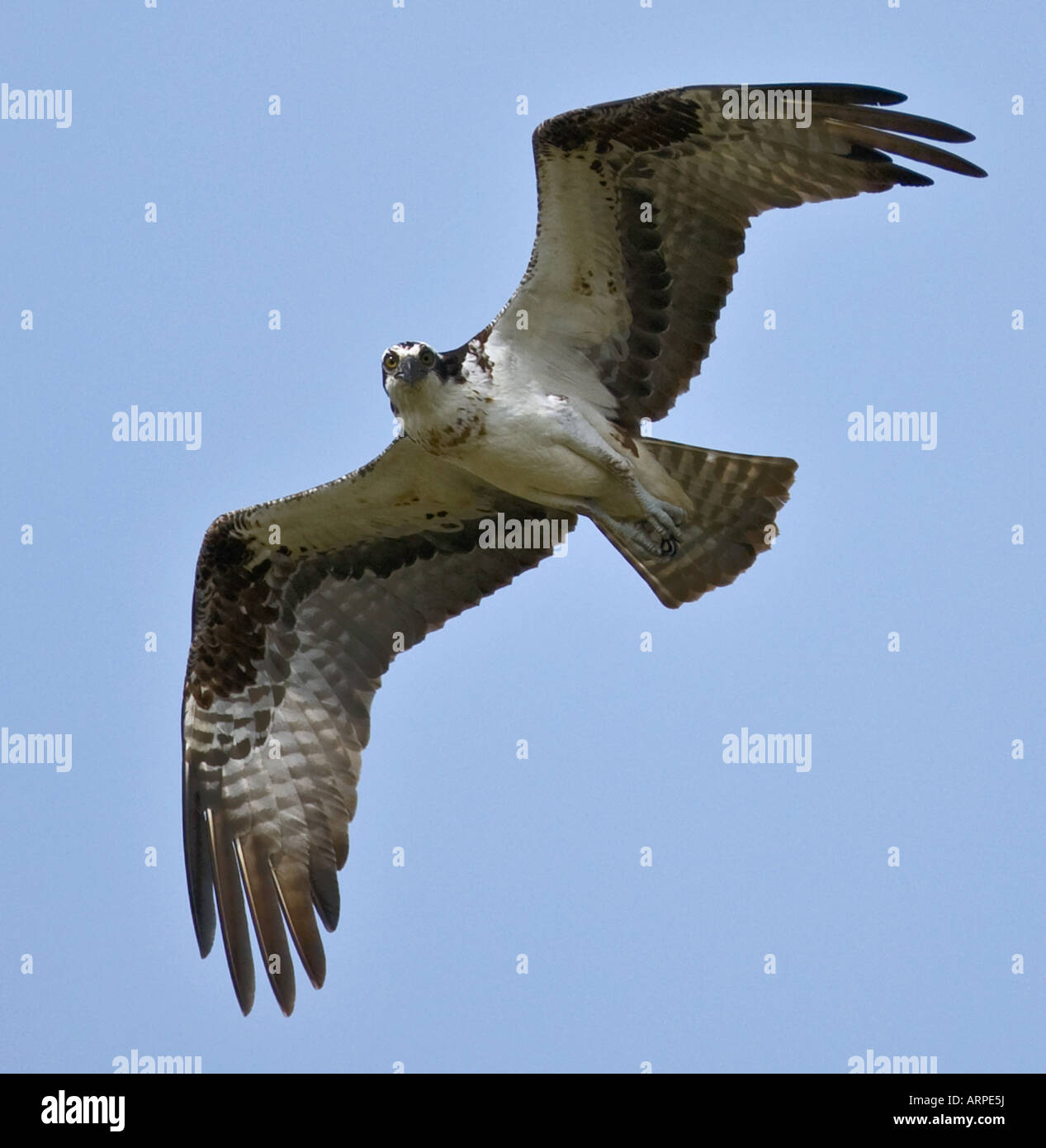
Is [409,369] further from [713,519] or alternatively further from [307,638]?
[307,638]

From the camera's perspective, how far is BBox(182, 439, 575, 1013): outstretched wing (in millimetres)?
11297

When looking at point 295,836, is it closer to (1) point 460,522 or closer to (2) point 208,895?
(2) point 208,895

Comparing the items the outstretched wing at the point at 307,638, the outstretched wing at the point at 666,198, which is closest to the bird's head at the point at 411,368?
the outstretched wing at the point at 666,198

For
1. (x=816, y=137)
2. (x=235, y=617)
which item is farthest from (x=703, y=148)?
(x=235, y=617)

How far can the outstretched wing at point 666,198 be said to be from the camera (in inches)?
386

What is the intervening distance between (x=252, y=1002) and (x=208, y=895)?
804 mm

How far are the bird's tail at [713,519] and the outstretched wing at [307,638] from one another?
75 cm

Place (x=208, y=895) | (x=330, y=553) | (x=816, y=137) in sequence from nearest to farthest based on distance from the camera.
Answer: (x=816, y=137)
(x=208, y=895)
(x=330, y=553)

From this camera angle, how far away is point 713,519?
11109mm

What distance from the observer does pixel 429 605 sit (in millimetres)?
11898

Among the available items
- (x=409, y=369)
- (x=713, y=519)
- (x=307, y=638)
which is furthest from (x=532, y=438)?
(x=307, y=638)

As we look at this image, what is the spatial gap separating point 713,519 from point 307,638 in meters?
2.83

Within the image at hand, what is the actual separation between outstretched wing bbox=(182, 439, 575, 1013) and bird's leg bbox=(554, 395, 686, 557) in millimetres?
618

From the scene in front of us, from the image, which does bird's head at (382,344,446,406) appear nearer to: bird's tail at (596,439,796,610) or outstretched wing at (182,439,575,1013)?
outstretched wing at (182,439,575,1013)
